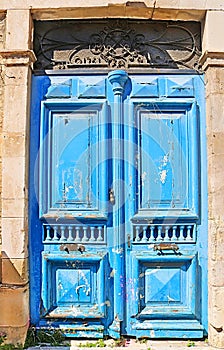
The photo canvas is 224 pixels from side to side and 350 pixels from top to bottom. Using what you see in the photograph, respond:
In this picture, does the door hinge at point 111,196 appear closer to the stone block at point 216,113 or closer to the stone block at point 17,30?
the stone block at point 216,113

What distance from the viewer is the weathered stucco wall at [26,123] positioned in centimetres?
398

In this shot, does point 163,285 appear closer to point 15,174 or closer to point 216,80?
point 15,174

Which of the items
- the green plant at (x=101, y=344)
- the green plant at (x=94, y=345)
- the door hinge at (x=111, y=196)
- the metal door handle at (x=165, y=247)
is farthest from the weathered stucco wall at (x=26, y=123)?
the door hinge at (x=111, y=196)

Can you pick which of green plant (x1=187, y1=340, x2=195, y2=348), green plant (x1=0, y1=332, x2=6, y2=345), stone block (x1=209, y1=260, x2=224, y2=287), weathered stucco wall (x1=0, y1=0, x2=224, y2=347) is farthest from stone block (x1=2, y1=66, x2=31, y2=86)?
green plant (x1=187, y1=340, x2=195, y2=348)

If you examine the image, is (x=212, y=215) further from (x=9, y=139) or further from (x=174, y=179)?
(x=9, y=139)

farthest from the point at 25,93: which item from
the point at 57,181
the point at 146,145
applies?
the point at 146,145

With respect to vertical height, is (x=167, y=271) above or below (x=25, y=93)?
below

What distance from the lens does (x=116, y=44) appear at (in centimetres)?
436

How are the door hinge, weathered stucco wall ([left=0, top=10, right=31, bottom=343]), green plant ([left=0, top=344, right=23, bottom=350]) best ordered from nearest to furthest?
green plant ([left=0, top=344, right=23, bottom=350]), weathered stucco wall ([left=0, top=10, right=31, bottom=343]), the door hinge

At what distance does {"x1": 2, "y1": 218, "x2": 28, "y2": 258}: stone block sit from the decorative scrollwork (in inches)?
63.8

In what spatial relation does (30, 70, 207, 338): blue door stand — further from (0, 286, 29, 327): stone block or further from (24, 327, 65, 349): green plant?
(0, 286, 29, 327): stone block

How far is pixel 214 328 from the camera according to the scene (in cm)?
396

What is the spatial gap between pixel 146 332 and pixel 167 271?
62 centimetres

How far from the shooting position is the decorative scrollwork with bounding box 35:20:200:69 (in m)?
4.35
